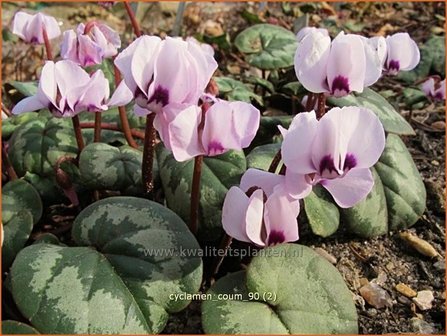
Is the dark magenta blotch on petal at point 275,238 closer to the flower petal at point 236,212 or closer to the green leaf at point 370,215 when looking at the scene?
the flower petal at point 236,212

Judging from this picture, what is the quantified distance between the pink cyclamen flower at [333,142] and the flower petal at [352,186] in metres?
0.03

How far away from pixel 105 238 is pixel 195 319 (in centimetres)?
30

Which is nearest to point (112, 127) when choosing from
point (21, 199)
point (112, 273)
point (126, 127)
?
point (126, 127)

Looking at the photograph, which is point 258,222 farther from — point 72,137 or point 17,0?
point 17,0

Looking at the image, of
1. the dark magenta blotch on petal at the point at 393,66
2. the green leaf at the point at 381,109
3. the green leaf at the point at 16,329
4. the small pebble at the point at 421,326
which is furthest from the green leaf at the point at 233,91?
the green leaf at the point at 16,329

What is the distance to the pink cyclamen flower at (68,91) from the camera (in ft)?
4.88

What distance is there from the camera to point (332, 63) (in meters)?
1.36

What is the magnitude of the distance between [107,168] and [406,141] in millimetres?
1236

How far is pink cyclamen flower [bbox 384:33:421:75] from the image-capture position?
189 cm

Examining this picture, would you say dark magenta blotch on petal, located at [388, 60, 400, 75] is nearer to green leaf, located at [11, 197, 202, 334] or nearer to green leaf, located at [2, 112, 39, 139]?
green leaf, located at [11, 197, 202, 334]

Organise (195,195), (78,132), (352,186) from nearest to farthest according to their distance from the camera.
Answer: (352,186) → (195,195) → (78,132)

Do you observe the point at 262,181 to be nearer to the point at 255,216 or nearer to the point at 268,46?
the point at 255,216

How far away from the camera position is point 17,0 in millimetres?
3658

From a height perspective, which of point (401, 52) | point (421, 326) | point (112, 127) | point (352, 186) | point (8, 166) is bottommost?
point (421, 326)
